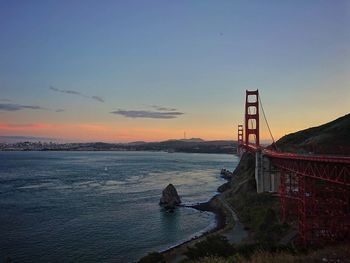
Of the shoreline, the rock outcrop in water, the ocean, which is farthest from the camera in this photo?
the rock outcrop in water

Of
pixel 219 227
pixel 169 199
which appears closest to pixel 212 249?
pixel 219 227

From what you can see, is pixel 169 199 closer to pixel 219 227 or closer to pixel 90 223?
pixel 90 223

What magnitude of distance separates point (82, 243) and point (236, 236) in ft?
44.9

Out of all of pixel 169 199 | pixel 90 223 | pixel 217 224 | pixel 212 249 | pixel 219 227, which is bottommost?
pixel 90 223

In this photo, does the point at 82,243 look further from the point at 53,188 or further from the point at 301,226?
the point at 53,188

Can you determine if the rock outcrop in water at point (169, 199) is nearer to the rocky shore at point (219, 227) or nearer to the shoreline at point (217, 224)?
the shoreline at point (217, 224)

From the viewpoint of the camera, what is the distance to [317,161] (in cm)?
2284

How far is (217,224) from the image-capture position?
1683 inches

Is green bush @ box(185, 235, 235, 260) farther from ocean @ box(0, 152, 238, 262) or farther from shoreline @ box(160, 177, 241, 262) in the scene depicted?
ocean @ box(0, 152, 238, 262)

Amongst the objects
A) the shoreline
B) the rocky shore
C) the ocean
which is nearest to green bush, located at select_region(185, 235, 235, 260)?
the rocky shore

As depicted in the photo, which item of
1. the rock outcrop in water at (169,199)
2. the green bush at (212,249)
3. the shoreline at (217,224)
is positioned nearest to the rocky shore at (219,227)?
the shoreline at (217,224)

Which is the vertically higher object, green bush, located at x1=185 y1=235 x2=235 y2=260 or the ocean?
green bush, located at x1=185 y1=235 x2=235 y2=260

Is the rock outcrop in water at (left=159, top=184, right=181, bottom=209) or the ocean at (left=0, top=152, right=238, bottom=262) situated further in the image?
the rock outcrop in water at (left=159, top=184, right=181, bottom=209)

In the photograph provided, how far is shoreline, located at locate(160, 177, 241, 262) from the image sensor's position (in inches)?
1211
